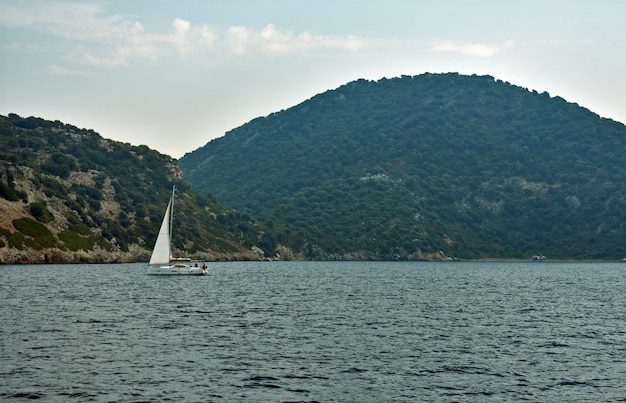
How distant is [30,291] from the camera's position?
3834 inches

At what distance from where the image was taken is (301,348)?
2181 inches

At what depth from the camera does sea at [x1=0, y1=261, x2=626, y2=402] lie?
4103 cm

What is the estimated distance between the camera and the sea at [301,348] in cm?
4103

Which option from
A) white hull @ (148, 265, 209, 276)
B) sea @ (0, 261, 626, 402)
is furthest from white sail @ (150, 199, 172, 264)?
sea @ (0, 261, 626, 402)

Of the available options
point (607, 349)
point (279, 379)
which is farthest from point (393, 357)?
point (607, 349)

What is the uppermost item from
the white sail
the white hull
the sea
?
the white sail

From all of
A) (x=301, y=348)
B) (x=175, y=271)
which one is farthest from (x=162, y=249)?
(x=301, y=348)

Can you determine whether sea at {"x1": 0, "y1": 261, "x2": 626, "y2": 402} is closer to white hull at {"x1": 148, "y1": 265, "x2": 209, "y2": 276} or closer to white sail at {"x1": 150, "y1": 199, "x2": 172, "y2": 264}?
white sail at {"x1": 150, "y1": 199, "x2": 172, "y2": 264}

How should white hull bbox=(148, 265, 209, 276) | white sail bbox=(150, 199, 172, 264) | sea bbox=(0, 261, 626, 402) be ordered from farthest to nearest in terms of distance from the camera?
1. white hull bbox=(148, 265, 209, 276)
2. white sail bbox=(150, 199, 172, 264)
3. sea bbox=(0, 261, 626, 402)

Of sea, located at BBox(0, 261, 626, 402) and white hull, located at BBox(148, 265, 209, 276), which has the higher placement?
white hull, located at BBox(148, 265, 209, 276)

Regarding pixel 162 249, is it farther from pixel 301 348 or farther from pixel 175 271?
pixel 301 348

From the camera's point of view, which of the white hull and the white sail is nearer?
the white sail

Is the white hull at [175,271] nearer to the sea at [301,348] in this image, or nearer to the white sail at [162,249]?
the white sail at [162,249]

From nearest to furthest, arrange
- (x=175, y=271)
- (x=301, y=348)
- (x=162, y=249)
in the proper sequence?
1. (x=301, y=348)
2. (x=162, y=249)
3. (x=175, y=271)
